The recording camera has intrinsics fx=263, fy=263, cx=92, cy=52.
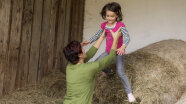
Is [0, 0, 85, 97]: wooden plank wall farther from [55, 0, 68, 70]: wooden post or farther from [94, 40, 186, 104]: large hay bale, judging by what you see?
[94, 40, 186, 104]: large hay bale

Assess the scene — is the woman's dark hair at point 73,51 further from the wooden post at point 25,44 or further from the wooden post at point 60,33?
Result: the wooden post at point 60,33

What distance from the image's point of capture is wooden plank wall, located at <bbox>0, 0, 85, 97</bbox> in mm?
3863

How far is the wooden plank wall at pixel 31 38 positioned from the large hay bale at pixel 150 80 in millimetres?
1299

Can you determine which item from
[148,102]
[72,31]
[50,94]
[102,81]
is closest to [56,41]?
[72,31]

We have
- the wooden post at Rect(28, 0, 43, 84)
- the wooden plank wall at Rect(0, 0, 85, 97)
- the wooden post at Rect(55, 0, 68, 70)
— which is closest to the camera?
the wooden plank wall at Rect(0, 0, 85, 97)

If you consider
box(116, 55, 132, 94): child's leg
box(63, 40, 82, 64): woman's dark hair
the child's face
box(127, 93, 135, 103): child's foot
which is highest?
the child's face

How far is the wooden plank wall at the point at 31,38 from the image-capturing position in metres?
3.86

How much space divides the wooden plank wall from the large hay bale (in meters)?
1.30

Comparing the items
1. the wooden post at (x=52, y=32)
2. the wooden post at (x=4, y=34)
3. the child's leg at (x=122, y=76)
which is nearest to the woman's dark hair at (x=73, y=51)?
the child's leg at (x=122, y=76)

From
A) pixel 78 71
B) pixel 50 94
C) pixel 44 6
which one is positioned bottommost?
pixel 50 94

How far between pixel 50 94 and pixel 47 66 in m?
0.72

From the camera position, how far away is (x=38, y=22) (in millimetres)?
4398

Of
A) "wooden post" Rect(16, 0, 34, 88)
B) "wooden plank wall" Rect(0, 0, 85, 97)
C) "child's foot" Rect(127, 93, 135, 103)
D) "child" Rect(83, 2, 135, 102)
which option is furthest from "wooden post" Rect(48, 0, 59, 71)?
"child's foot" Rect(127, 93, 135, 103)

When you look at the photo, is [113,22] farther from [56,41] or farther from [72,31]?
[72,31]
